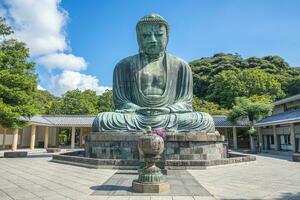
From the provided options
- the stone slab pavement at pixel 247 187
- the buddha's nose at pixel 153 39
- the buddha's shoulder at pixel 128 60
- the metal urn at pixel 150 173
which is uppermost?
the buddha's nose at pixel 153 39

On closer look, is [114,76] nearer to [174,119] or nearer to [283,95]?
[174,119]

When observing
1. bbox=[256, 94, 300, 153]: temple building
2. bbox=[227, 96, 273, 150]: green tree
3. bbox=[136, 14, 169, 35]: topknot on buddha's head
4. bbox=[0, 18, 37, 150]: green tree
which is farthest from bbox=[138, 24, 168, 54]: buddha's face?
bbox=[227, 96, 273, 150]: green tree

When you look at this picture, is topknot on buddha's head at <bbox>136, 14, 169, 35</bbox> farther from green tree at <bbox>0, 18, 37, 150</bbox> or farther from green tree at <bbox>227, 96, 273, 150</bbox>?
green tree at <bbox>227, 96, 273, 150</bbox>

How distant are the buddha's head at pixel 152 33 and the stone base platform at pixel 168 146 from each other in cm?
454

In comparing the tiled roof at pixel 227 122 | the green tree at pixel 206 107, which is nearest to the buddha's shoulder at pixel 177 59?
the tiled roof at pixel 227 122

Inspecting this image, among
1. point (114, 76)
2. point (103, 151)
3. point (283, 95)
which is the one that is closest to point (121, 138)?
point (103, 151)

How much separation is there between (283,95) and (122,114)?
101 feet

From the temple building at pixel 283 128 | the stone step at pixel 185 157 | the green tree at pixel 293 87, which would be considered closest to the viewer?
the stone step at pixel 185 157

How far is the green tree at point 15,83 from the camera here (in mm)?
13539

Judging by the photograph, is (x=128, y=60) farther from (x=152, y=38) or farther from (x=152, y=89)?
(x=152, y=89)

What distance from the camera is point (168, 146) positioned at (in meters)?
10.0

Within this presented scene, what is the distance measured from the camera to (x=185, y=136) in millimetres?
10070

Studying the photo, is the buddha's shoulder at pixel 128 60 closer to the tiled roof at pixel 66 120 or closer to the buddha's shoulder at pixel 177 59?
the buddha's shoulder at pixel 177 59

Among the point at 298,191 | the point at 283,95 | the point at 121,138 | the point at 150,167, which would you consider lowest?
the point at 298,191
